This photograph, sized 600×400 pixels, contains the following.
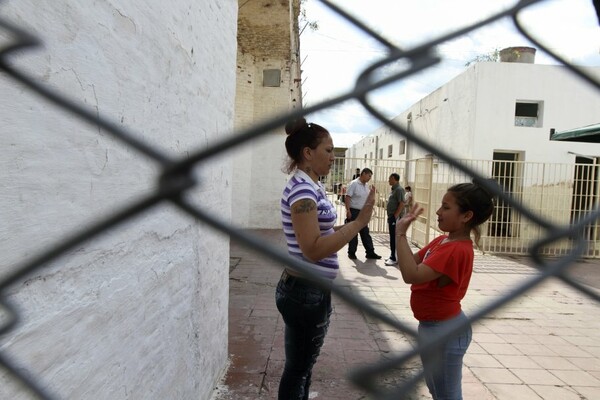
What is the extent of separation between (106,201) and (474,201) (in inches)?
60.5

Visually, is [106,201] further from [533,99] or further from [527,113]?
[527,113]

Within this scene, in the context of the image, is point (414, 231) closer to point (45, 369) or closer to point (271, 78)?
point (271, 78)

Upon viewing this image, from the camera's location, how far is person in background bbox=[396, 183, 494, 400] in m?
2.02

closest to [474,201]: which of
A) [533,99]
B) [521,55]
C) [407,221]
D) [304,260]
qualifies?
[407,221]

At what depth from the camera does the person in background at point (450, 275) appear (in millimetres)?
2018

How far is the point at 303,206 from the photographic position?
1946mm

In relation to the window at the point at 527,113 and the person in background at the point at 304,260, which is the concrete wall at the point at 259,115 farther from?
the person in background at the point at 304,260

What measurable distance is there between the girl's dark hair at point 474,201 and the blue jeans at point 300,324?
28.8 inches

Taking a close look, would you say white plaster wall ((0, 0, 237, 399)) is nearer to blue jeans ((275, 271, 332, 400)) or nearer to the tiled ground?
blue jeans ((275, 271, 332, 400))

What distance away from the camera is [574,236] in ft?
2.65

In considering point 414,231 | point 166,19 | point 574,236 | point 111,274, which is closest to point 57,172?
point 111,274

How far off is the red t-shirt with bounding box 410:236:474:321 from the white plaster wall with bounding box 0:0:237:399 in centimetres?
120

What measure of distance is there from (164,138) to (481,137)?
9.23m

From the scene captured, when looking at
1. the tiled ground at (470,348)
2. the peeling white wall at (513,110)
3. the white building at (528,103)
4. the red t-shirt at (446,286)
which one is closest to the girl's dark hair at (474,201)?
the red t-shirt at (446,286)
